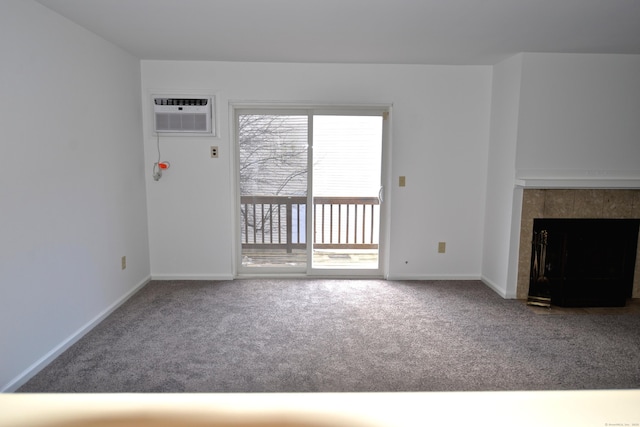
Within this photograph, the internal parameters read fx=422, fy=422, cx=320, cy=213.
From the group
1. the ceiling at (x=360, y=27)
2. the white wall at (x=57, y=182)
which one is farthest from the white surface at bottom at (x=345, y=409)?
the ceiling at (x=360, y=27)

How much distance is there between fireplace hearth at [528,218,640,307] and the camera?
387 cm

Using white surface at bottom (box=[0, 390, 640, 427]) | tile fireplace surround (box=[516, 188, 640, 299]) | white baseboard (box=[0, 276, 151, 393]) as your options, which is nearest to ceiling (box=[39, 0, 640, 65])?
tile fireplace surround (box=[516, 188, 640, 299])

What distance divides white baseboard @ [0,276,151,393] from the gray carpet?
39 mm

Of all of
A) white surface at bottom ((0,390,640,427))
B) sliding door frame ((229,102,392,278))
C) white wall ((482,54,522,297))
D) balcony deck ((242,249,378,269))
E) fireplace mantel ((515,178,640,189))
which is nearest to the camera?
white surface at bottom ((0,390,640,427))

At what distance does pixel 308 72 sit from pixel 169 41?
140cm

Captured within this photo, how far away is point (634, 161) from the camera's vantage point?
3.93 m

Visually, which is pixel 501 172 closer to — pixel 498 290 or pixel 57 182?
pixel 498 290

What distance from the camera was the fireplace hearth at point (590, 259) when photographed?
387 cm

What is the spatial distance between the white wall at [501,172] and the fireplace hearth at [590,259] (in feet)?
1.10

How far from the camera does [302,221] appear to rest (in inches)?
182

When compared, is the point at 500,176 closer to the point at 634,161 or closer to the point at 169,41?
the point at 634,161

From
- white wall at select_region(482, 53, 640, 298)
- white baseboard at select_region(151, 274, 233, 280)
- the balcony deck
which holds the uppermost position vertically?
white wall at select_region(482, 53, 640, 298)

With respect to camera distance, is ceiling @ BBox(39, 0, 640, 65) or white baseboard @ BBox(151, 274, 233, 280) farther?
white baseboard @ BBox(151, 274, 233, 280)

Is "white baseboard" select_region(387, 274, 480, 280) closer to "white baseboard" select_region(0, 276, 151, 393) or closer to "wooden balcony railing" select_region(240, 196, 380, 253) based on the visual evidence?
"wooden balcony railing" select_region(240, 196, 380, 253)
